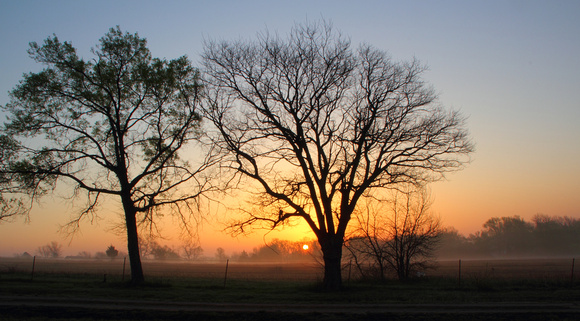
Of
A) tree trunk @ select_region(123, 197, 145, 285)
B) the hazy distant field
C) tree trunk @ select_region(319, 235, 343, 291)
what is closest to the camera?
tree trunk @ select_region(319, 235, 343, 291)

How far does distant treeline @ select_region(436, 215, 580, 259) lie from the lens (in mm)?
127188

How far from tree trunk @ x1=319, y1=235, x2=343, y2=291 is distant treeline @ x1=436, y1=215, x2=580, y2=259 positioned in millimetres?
104286

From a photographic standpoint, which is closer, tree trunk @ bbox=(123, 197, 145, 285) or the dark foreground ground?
the dark foreground ground

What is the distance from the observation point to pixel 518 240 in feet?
442

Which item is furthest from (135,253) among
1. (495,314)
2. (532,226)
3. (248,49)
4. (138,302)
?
(532,226)

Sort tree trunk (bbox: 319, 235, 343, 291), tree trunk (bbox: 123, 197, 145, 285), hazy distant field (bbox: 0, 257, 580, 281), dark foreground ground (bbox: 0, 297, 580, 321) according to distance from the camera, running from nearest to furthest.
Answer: dark foreground ground (bbox: 0, 297, 580, 321) → tree trunk (bbox: 319, 235, 343, 291) → tree trunk (bbox: 123, 197, 145, 285) → hazy distant field (bbox: 0, 257, 580, 281)

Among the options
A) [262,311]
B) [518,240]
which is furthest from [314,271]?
[518,240]

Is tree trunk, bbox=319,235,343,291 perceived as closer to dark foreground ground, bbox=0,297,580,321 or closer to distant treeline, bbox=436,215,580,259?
dark foreground ground, bbox=0,297,580,321

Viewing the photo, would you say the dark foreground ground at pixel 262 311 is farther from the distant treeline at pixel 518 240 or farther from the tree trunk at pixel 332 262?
the distant treeline at pixel 518 240

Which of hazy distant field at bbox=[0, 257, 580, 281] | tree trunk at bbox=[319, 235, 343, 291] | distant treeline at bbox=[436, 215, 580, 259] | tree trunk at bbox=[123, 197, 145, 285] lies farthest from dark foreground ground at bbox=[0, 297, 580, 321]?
distant treeline at bbox=[436, 215, 580, 259]

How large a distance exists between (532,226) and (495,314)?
477 feet

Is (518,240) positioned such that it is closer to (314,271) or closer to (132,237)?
(314,271)

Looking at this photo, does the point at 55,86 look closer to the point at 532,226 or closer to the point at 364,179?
the point at 364,179

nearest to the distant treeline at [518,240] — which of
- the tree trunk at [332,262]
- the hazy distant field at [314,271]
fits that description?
the hazy distant field at [314,271]
